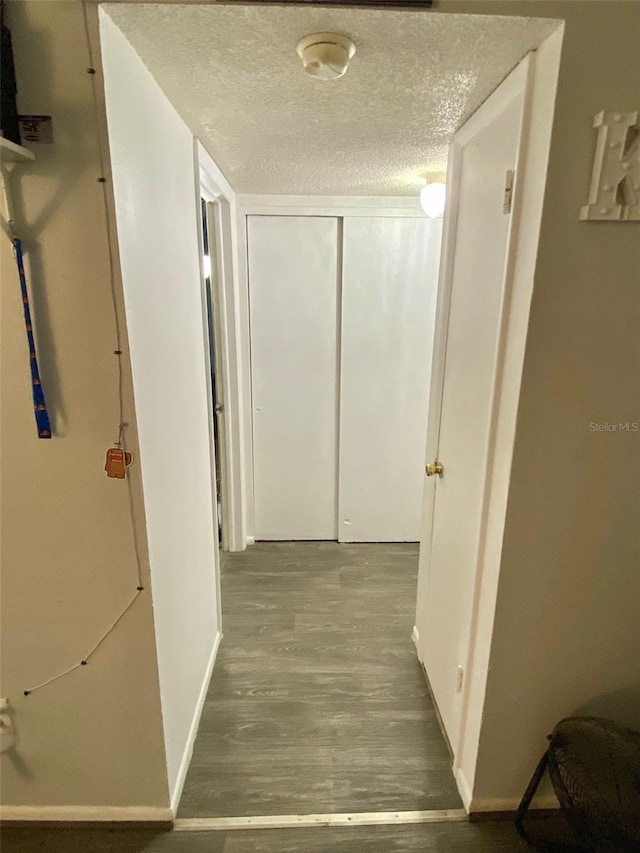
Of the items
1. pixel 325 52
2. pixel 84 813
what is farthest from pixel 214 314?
pixel 84 813

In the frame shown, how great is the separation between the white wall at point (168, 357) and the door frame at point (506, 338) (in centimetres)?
91

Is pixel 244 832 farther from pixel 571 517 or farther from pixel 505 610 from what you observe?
pixel 571 517

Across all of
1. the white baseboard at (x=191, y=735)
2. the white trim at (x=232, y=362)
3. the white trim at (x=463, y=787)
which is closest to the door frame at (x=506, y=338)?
the white trim at (x=463, y=787)

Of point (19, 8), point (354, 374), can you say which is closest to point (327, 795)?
point (354, 374)

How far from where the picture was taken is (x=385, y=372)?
9.48 feet

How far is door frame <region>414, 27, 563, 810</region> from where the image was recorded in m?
1.11

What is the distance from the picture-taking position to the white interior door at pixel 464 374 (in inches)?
53.4

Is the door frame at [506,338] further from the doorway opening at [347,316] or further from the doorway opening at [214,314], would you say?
the doorway opening at [214,314]

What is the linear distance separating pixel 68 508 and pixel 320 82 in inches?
48.7

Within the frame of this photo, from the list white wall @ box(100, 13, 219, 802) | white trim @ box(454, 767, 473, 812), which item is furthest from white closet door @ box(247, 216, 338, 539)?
white trim @ box(454, 767, 473, 812)

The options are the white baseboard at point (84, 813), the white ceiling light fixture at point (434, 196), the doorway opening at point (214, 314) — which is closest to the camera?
the white baseboard at point (84, 813)

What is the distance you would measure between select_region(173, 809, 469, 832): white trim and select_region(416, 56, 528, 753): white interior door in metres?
0.22

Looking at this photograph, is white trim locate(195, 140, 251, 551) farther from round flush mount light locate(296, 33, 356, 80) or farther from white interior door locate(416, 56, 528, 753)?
round flush mount light locate(296, 33, 356, 80)

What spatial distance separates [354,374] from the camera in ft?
9.47
